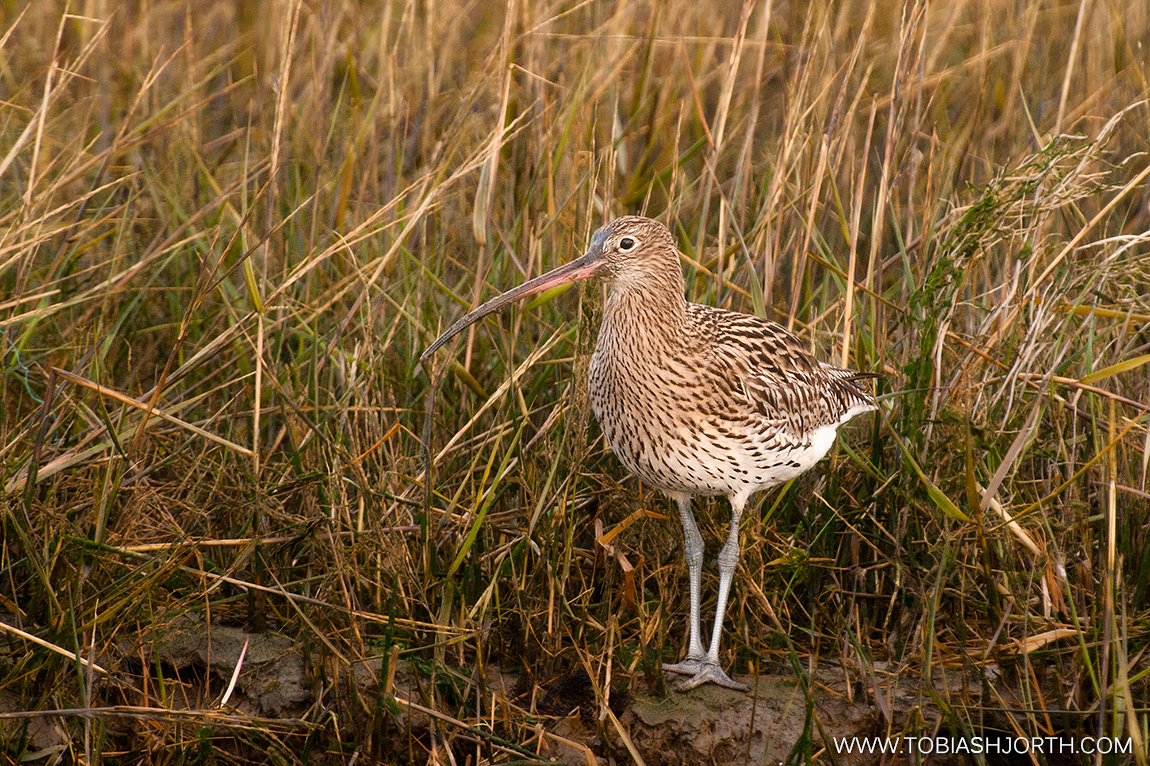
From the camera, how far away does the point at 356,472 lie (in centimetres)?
375

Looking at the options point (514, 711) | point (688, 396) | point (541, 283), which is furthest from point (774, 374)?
point (514, 711)

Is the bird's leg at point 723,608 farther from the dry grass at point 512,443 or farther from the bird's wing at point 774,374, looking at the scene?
the bird's wing at point 774,374

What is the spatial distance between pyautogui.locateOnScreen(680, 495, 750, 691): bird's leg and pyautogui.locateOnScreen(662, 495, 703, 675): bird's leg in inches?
1.5

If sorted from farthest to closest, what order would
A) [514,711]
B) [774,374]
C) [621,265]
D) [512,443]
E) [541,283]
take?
[774,374] < [621,265] < [541,283] < [512,443] < [514,711]

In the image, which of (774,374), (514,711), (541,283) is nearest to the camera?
(514,711)

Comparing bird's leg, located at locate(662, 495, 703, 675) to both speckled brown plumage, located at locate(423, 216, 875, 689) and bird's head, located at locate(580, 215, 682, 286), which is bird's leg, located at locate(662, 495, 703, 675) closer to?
speckled brown plumage, located at locate(423, 216, 875, 689)

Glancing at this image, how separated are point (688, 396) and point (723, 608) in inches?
28.7

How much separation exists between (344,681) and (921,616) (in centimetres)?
186

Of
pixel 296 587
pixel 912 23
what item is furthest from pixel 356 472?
pixel 912 23

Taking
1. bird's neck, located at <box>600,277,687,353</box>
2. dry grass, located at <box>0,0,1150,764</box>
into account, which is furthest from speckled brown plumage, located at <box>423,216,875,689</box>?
dry grass, located at <box>0,0,1150,764</box>

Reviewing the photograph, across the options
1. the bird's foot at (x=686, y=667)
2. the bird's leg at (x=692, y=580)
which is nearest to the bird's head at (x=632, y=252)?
the bird's leg at (x=692, y=580)

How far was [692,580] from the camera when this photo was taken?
4008 mm

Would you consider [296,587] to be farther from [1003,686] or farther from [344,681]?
[1003,686]

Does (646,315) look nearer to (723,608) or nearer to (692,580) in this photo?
(692,580)
